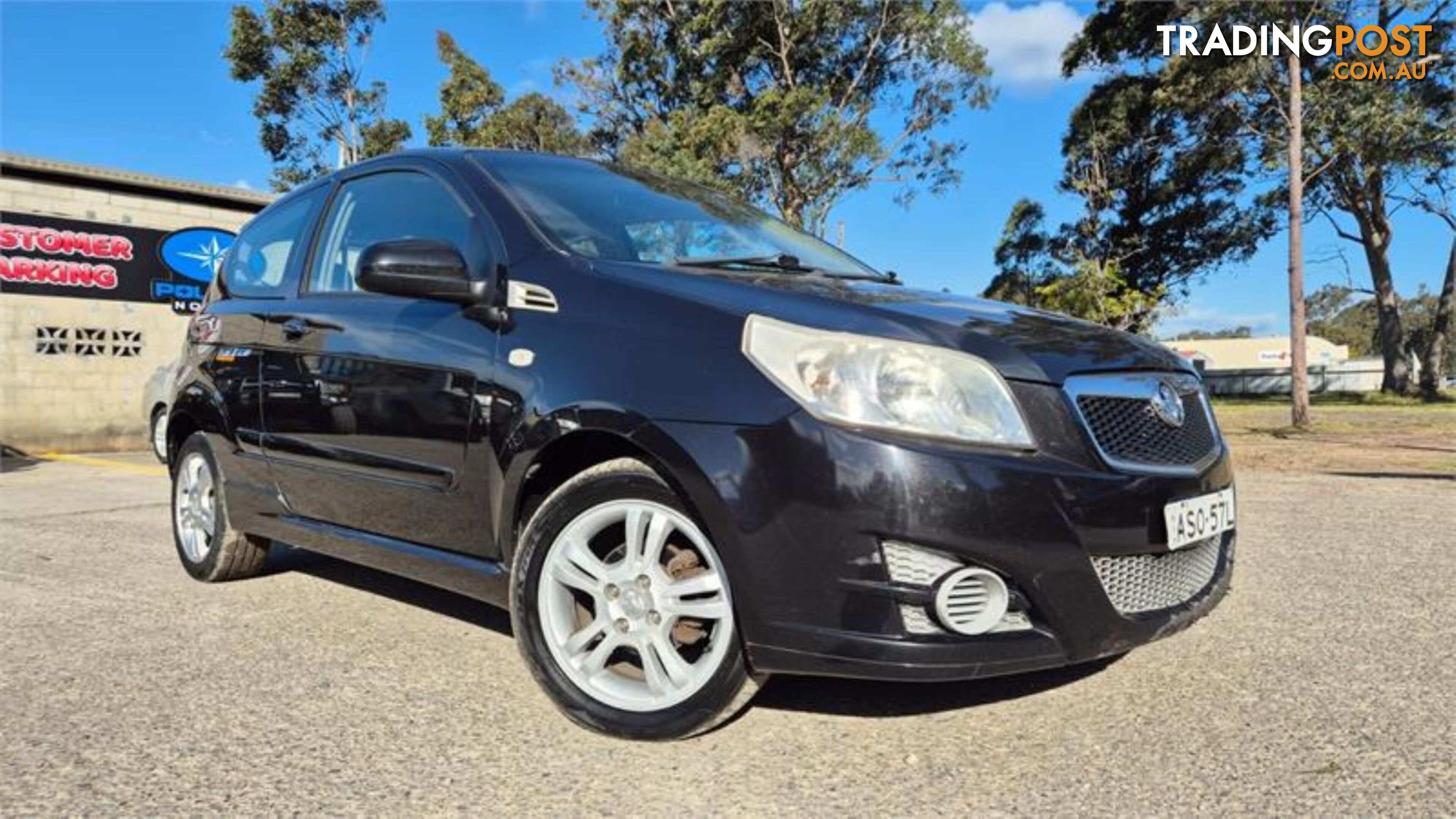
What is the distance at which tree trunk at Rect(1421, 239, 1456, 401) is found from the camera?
28.5m

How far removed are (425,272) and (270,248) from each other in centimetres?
167

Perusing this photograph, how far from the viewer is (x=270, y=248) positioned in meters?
4.08

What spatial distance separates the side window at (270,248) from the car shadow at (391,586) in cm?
112

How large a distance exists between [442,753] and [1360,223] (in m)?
32.0

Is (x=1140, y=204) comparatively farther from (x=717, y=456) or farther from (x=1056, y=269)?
(x=717, y=456)

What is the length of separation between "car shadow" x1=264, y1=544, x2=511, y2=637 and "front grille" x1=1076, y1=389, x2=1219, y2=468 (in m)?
1.90

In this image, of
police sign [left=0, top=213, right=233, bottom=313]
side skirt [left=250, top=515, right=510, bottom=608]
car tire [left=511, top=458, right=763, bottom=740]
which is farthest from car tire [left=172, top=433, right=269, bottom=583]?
police sign [left=0, top=213, right=233, bottom=313]

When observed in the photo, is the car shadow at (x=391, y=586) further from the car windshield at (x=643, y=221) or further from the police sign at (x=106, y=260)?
the police sign at (x=106, y=260)

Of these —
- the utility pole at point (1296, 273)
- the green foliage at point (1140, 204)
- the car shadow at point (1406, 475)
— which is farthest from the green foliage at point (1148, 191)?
the car shadow at point (1406, 475)

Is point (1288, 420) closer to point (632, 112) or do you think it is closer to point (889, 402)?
point (632, 112)

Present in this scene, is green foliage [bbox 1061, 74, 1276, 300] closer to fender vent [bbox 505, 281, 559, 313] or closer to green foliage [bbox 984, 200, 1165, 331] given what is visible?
green foliage [bbox 984, 200, 1165, 331]

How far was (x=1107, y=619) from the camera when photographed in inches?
89.0

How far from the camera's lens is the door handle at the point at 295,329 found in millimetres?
3445

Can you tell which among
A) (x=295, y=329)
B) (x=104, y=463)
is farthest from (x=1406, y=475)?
(x=104, y=463)
